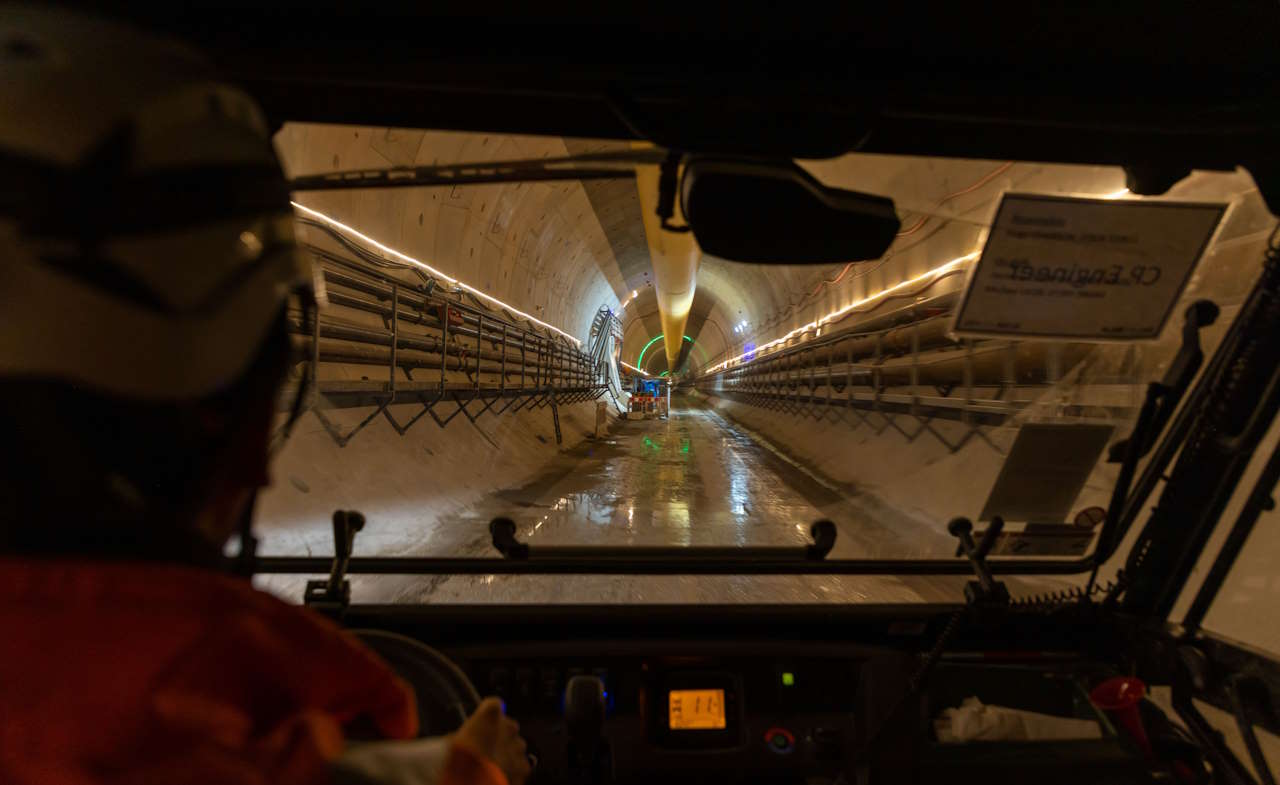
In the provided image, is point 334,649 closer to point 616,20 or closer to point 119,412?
point 119,412

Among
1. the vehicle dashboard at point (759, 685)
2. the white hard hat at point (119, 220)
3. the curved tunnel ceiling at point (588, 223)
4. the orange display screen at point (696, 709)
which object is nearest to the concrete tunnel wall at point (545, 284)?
the curved tunnel ceiling at point (588, 223)

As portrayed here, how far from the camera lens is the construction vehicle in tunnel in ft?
2.25

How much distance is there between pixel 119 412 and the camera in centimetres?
72

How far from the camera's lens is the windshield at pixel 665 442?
69.0 inches

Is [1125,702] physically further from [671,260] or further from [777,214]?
[671,260]

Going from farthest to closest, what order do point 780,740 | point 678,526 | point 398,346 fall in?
point 398,346, point 678,526, point 780,740

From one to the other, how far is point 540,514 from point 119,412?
4.19m

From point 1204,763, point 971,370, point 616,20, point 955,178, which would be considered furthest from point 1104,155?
point 971,370

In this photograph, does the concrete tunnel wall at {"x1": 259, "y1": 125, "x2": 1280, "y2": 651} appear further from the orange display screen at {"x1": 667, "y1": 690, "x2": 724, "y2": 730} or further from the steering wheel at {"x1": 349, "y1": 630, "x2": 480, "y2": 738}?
the orange display screen at {"x1": 667, "y1": 690, "x2": 724, "y2": 730}

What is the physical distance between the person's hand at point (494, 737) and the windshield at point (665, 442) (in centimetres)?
72

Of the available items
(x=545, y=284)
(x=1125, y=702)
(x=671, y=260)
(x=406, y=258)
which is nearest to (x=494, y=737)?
(x=1125, y=702)

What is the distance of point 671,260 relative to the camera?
2.53m

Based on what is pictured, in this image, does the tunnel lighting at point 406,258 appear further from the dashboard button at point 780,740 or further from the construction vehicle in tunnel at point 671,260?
the dashboard button at point 780,740

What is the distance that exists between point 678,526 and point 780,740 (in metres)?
2.75
